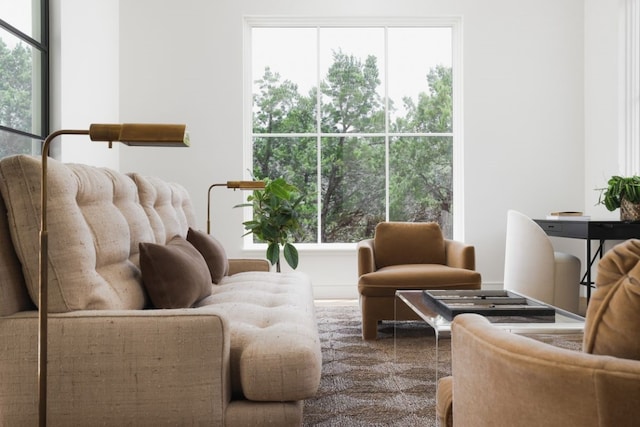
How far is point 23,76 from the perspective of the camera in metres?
4.20

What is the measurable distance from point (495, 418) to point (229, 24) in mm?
5175

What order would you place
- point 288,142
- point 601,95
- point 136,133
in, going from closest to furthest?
point 136,133
point 601,95
point 288,142

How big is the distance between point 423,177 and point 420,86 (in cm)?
94

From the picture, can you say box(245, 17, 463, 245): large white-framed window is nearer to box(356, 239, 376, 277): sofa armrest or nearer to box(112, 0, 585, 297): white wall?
box(112, 0, 585, 297): white wall

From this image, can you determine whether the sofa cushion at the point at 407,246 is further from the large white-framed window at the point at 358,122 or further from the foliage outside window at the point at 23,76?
the foliage outside window at the point at 23,76

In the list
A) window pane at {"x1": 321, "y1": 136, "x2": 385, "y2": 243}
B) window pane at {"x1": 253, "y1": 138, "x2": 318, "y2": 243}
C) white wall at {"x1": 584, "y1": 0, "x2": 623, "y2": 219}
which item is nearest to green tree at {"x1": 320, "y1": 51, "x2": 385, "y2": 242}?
window pane at {"x1": 321, "y1": 136, "x2": 385, "y2": 243}

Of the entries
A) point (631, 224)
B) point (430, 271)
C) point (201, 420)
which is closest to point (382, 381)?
point (430, 271)

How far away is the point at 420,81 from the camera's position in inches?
231

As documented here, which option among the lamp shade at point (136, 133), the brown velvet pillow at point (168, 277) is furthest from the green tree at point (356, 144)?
the lamp shade at point (136, 133)

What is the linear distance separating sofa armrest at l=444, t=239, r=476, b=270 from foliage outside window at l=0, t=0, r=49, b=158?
10.7ft

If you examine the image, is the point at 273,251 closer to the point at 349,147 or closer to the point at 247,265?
the point at 247,265

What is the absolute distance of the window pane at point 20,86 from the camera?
3.97m

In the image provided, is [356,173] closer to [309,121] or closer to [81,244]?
[309,121]

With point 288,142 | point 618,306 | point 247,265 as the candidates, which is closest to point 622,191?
point 247,265
